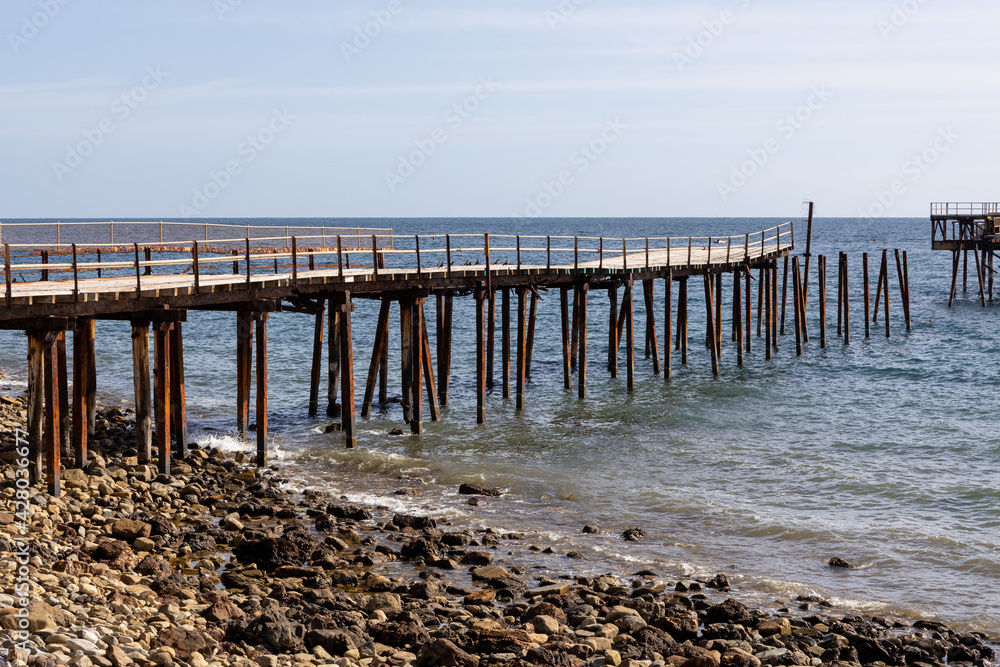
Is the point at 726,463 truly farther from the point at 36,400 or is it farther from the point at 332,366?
the point at 36,400

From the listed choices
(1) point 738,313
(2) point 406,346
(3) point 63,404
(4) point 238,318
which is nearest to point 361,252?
(2) point 406,346

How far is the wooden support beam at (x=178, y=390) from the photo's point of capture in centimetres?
1816

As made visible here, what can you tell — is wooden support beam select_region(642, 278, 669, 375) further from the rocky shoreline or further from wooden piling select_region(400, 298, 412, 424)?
the rocky shoreline

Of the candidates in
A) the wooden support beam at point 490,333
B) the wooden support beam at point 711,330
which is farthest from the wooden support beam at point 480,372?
the wooden support beam at point 711,330

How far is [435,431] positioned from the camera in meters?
23.2

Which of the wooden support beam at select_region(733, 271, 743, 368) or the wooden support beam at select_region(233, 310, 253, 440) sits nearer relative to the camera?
the wooden support beam at select_region(233, 310, 253, 440)

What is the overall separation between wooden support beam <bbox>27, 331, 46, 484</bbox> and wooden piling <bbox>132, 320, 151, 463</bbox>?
81.2 inches

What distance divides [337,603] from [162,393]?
282 inches

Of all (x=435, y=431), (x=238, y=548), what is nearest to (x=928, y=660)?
(x=238, y=548)

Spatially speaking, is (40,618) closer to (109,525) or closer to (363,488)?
(109,525)

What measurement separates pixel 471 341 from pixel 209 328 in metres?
13.3

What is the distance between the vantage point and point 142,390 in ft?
56.3

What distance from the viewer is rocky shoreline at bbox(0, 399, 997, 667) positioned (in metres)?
9.92

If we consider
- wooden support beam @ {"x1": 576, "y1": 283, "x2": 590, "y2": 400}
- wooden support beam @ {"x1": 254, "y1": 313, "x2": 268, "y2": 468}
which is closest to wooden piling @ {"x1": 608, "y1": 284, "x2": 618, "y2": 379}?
wooden support beam @ {"x1": 576, "y1": 283, "x2": 590, "y2": 400}
